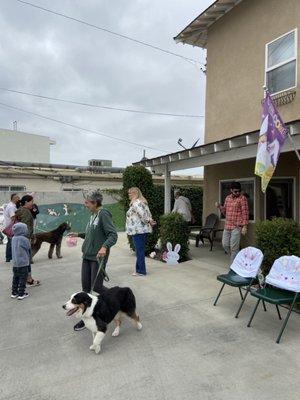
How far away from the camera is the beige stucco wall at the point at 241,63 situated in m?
8.14

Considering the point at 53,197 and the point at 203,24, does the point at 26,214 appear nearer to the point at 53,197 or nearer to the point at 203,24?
the point at 203,24

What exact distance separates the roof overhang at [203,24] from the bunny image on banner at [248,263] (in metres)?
6.93

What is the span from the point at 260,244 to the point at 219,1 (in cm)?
661

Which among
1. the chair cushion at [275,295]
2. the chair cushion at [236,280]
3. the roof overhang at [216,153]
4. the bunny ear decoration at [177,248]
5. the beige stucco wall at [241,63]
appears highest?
the beige stucco wall at [241,63]

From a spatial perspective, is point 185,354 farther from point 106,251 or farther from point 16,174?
point 16,174

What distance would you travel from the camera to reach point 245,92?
9109 mm

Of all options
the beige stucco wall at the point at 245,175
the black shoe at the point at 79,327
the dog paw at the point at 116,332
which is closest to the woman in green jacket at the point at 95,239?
the black shoe at the point at 79,327

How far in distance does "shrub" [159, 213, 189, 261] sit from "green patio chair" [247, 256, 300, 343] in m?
3.98

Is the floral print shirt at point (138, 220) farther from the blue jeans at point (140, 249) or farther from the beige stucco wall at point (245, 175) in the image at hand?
the beige stucco wall at point (245, 175)

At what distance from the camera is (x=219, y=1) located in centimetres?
926

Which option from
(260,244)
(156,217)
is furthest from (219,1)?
(260,244)

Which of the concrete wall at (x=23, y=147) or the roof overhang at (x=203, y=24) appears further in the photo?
the concrete wall at (x=23, y=147)

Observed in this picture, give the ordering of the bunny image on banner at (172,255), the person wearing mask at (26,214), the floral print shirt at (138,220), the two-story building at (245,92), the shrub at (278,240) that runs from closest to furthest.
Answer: the shrub at (278,240) < the person wearing mask at (26,214) < the floral print shirt at (138,220) < the two-story building at (245,92) < the bunny image on banner at (172,255)

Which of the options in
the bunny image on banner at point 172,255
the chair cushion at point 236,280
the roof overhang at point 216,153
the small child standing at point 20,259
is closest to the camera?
the chair cushion at point 236,280
